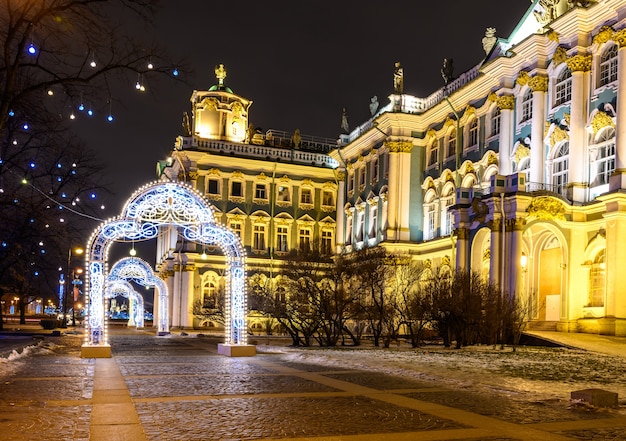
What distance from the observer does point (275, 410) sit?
11.8 m

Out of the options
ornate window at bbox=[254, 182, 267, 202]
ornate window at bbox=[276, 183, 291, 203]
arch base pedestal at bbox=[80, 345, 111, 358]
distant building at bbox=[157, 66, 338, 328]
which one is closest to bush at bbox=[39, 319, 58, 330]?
distant building at bbox=[157, 66, 338, 328]

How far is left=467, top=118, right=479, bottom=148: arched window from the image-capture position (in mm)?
45875

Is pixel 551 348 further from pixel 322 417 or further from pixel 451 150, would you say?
pixel 451 150

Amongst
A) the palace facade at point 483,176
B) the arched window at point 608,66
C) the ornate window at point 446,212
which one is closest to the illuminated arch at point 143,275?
the palace facade at point 483,176

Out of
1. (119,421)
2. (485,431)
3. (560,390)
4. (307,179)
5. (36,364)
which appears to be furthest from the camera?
(307,179)

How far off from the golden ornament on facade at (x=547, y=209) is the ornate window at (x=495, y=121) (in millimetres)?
10174

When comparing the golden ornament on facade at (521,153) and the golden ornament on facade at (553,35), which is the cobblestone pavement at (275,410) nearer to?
the golden ornament on facade at (521,153)

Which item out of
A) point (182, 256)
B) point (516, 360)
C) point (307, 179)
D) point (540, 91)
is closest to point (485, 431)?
point (516, 360)

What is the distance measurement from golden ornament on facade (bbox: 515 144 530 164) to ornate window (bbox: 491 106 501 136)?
3044 millimetres

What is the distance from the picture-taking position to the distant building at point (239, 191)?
60.1 metres

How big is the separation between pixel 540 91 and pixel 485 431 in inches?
1264

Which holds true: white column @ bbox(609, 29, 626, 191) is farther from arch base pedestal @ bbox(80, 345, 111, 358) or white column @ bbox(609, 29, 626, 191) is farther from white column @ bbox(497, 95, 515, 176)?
arch base pedestal @ bbox(80, 345, 111, 358)

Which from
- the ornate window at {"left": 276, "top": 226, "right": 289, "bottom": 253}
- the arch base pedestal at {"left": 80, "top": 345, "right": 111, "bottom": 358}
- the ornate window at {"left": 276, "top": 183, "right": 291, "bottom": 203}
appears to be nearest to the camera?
the arch base pedestal at {"left": 80, "top": 345, "right": 111, "bottom": 358}

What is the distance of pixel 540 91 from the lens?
3888cm
